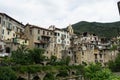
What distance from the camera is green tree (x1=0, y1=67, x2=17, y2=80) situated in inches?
1782

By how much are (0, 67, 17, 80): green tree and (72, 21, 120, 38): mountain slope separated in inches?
2560

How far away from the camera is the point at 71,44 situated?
88.8m

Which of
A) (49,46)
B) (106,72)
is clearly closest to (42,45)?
(49,46)

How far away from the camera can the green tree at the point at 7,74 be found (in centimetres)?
4528

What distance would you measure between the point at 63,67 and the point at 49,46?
1948 centimetres

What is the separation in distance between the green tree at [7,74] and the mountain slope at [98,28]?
65027mm

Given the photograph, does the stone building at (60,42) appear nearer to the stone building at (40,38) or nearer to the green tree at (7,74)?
the stone building at (40,38)

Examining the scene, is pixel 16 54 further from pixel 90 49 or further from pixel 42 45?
pixel 90 49

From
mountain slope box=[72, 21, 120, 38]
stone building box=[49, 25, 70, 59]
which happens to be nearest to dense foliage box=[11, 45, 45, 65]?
stone building box=[49, 25, 70, 59]

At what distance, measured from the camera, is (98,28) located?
128 metres

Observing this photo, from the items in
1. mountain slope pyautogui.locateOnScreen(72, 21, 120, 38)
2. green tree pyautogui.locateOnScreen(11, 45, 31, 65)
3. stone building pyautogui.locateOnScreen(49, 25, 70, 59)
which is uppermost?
mountain slope pyautogui.locateOnScreen(72, 21, 120, 38)

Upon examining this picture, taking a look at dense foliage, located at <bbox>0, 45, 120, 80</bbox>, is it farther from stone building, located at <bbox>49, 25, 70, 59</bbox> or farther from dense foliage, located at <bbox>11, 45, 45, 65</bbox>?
stone building, located at <bbox>49, 25, 70, 59</bbox>

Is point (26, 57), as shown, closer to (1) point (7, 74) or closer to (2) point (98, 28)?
(1) point (7, 74)

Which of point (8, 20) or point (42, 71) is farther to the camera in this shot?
point (8, 20)
